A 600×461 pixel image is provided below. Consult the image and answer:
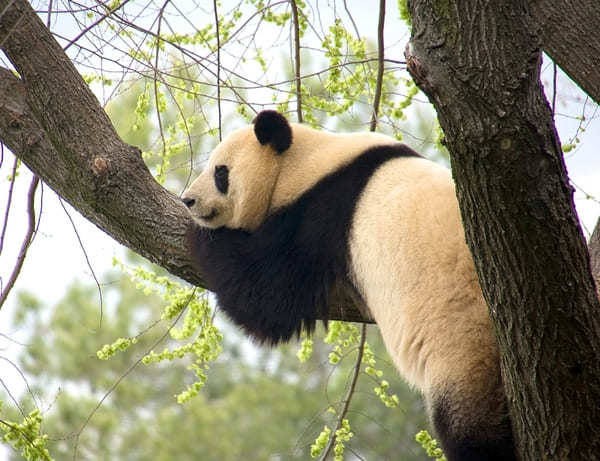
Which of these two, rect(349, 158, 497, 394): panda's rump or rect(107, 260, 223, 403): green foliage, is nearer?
rect(349, 158, 497, 394): panda's rump

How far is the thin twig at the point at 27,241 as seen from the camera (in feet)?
12.2

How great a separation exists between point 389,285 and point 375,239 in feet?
0.78

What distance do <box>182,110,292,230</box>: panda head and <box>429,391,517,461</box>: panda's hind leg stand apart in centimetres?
158

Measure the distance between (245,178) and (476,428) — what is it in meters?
1.85

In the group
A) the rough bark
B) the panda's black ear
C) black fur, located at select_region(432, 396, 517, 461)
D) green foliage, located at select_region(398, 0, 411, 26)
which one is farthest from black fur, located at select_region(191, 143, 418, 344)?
the rough bark

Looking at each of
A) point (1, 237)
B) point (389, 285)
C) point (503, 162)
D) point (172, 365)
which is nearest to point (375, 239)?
point (389, 285)

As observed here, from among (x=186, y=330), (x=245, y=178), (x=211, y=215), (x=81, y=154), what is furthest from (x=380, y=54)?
(x=186, y=330)

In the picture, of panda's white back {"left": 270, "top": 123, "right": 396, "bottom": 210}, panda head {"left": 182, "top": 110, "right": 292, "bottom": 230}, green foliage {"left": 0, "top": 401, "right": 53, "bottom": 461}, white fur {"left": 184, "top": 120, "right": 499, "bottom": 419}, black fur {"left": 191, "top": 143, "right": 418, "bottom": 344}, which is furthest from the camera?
panda head {"left": 182, "top": 110, "right": 292, "bottom": 230}

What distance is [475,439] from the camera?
2.93 meters

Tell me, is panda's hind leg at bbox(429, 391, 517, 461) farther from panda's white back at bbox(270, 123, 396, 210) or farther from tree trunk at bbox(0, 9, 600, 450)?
panda's white back at bbox(270, 123, 396, 210)

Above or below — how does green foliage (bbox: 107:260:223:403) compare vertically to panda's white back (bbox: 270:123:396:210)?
below

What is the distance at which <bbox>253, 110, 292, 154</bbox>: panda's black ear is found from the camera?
4.03 metres

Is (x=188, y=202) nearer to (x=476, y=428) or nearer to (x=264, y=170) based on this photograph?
(x=264, y=170)

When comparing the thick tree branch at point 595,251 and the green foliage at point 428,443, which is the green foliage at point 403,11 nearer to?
the thick tree branch at point 595,251
